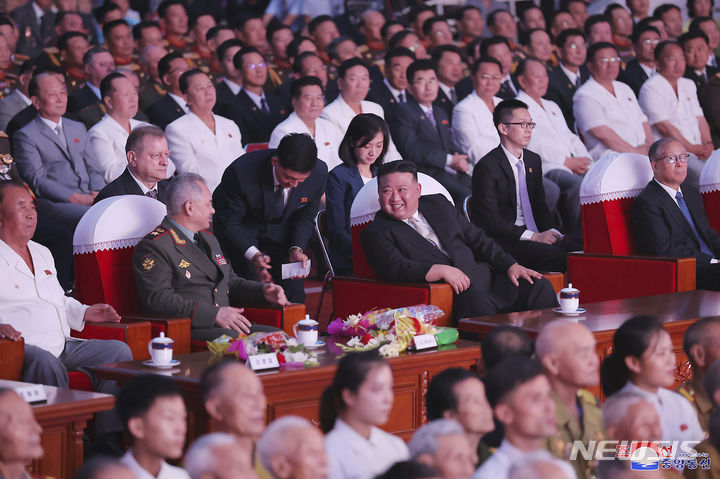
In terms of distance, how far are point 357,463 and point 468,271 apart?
84.8 inches

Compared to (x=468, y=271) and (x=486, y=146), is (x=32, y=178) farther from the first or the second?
(x=486, y=146)

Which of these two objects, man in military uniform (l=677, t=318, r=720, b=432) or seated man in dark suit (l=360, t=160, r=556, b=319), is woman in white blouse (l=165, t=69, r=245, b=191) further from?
man in military uniform (l=677, t=318, r=720, b=432)

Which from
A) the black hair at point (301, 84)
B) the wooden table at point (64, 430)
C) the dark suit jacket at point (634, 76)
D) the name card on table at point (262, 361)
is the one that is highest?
the dark suit jacket at point (634, 76)

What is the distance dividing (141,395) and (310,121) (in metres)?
3.59

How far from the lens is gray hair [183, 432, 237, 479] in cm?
207

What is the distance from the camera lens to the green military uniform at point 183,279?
388cm

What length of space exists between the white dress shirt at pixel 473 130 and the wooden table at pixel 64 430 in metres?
3.79

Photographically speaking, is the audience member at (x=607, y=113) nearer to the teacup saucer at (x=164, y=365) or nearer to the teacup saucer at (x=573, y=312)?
the teacup saucer at (x=573, y=312)

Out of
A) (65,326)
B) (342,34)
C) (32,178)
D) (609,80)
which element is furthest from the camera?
(342,34)

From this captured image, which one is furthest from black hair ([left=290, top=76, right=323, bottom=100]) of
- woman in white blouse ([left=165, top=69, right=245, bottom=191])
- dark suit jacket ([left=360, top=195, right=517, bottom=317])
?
dark suit jacket ([left=360, top=195, right=517, bottom=317])

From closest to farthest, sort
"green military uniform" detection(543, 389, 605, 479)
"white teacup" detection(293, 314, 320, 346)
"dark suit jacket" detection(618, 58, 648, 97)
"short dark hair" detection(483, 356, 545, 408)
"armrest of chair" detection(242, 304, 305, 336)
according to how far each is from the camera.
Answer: "short dark hair" detection(483, 356, 545, 408), "green military uniform" detection(543, 389, 605, 479), "white teacup" detection(293, 314, 320, 346), "armrest of chair" detection(242, 304, 305, 336), "dark suit jacket" detection(618, 58, 648, 97)

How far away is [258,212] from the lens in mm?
4797

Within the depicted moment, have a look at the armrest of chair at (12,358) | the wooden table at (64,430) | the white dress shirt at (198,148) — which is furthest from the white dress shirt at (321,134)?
the wooden table at (64,430)

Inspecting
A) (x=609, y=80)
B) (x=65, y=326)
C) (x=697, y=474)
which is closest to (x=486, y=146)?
(x=609, y=80)
